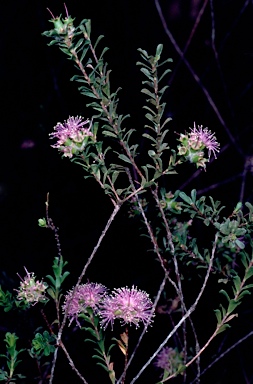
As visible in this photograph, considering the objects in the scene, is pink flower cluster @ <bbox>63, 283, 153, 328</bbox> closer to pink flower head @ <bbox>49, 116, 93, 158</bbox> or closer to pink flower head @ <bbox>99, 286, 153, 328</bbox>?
pink flower head @ <bbox>99, 286, 153, 328</bbox>

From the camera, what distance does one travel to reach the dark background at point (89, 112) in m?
1.23

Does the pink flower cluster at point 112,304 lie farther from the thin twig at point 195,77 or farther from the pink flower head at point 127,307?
the thin twig at point 195,77

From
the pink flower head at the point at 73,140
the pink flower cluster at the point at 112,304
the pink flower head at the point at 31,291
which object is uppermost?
the pink flower head at the point at 73,140

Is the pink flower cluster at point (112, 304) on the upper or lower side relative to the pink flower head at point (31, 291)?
lower

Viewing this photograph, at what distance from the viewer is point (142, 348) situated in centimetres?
118

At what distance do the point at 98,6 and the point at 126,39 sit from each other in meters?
0.12

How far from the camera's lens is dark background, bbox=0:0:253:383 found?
4.02 feet

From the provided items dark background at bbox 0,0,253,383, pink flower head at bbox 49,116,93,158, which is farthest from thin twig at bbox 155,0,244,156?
pink flower head at bbox 49,116,93,158

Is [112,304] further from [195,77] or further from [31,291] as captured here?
[195,77]

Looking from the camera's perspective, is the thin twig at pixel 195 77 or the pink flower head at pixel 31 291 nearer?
the pink flower head at pixel 31 291

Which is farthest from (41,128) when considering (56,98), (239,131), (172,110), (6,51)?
(239,131)

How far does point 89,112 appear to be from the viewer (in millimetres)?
1244

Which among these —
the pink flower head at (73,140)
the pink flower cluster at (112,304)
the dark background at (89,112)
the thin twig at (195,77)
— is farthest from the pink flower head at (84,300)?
the thin twig at (195,77)

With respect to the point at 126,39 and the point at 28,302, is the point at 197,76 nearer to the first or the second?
the point at 126,39
